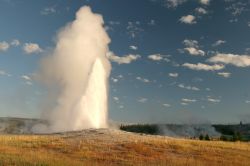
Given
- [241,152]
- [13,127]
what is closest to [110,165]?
[241,152]

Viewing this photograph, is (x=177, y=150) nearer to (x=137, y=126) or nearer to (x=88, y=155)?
(x=88, y=155)

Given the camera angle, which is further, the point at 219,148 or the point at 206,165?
the point at 219,148

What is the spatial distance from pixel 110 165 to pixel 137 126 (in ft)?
457

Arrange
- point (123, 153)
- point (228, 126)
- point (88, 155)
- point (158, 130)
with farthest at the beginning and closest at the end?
point (228, 126) → point (158, 130) → point (123, 153) → point (88, 155)

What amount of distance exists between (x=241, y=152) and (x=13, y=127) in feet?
366

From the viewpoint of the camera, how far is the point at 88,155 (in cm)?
4034

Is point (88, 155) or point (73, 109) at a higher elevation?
point (73, 109)

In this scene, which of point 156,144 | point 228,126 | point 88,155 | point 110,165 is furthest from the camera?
point 228,126

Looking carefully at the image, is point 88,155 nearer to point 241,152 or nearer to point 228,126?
point 241,152

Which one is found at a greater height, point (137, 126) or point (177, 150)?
point (137, 126)

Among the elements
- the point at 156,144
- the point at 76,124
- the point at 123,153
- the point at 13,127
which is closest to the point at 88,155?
the point at 123,153

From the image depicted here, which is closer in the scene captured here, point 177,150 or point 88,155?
point 88,155

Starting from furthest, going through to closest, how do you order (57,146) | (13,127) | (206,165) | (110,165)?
(13,127) < (57,146) < (206,165) < (110,165)

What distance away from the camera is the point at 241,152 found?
163ft
